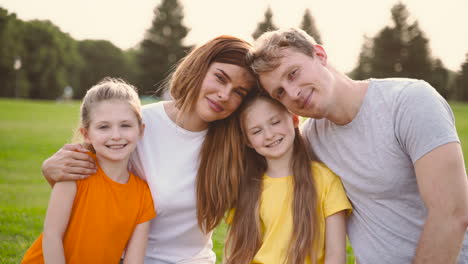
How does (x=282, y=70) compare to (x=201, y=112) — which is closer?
(x=282, y=70)

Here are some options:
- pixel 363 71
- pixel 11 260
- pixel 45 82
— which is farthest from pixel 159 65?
pixel 11 260

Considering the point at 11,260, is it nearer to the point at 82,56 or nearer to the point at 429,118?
the point at 429,118

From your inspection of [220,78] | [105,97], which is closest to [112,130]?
[105,97]

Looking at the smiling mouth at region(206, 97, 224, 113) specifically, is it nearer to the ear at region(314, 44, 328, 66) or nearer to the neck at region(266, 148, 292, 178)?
the neck at region(266, 148, 292, 178)

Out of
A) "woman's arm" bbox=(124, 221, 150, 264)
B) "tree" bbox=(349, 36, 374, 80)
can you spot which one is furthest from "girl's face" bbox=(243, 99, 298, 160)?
"tree" bbox=(349, 36, 374, 80)

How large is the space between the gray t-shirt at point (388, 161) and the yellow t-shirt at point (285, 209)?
0.10 metres

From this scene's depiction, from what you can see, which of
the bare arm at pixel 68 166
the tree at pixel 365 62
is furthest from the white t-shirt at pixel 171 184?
the tree at pixel 365 62

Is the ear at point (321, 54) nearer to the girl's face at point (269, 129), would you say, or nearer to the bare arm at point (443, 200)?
the girl's face at point (269, 129)

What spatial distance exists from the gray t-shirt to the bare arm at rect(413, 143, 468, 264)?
9 centimetres

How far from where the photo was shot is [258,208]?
10.4 ft

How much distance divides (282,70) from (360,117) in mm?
642

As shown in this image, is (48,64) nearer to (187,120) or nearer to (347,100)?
(187,120)

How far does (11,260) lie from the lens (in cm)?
399

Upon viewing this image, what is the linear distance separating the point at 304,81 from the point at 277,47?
0.33 metres
